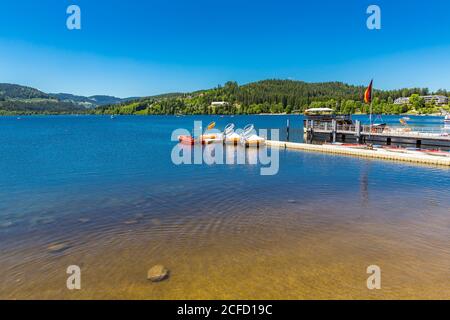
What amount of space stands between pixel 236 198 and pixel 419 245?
28.1 feet

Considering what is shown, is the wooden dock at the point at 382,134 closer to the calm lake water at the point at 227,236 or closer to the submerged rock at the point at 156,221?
the calm lake water at the point at 227,236

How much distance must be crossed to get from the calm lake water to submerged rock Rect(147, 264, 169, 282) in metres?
0.18

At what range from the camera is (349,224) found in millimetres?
12469

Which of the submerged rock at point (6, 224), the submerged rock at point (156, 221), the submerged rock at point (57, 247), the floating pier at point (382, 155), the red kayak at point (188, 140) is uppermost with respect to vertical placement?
the red kayak at point (188, 140)

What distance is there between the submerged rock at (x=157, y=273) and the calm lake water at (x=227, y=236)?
0.18 meters

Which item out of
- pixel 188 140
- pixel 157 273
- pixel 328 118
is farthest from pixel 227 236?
pixel 328 118

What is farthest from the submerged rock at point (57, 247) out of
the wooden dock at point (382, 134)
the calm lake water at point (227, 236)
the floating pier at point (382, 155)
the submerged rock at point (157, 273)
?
the wooden dock at point (382, 134)

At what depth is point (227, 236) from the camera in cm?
1127

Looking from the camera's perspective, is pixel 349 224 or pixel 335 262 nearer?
pixel 335 262

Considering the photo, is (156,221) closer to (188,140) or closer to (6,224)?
(6,224)

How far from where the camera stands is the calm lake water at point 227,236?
8039 mm

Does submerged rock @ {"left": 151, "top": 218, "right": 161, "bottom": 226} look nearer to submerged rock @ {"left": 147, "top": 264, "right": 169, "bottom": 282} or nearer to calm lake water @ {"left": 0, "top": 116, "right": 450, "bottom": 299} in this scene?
calm lake water @ {"left": 0, "top": 116, "right": 450, "bottom": 299}
